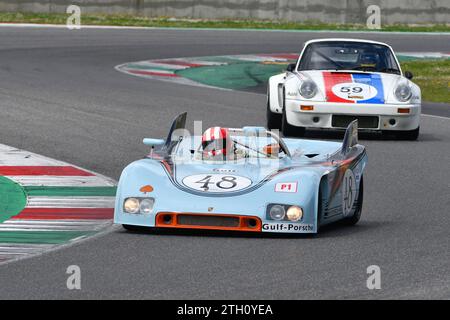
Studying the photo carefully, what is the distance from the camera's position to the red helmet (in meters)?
9.87

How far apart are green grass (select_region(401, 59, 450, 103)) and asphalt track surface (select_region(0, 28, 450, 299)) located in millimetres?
1634

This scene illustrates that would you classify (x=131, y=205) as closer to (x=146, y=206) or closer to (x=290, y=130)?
(x=146, y=206)

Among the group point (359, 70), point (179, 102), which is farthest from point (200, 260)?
point (179, 102)

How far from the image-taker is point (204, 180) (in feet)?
30.7

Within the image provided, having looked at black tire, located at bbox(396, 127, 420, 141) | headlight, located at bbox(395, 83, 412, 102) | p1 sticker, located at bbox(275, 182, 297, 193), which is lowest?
black tire, located at bbox(396, 127, 420, 141)

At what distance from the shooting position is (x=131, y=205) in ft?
30.6

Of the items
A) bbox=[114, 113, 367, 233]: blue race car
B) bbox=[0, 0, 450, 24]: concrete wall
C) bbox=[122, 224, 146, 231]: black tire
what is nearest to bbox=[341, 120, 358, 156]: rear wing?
bbox=[114, 113, 367, 233]: blue race car

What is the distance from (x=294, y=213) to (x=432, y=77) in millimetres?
16597

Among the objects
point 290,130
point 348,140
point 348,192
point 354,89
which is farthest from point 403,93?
point 348,192

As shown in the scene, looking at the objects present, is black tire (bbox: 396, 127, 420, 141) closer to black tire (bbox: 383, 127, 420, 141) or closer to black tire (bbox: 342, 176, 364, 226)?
Result: black tire (bbox: 383, 127, 420, 141)

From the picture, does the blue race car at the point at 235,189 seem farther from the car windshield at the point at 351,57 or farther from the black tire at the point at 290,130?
the car windshield at the point at 351,57

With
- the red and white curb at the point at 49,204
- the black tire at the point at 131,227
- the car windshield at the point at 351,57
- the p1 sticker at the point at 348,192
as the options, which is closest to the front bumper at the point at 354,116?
the car windshield at the point at 351,57
